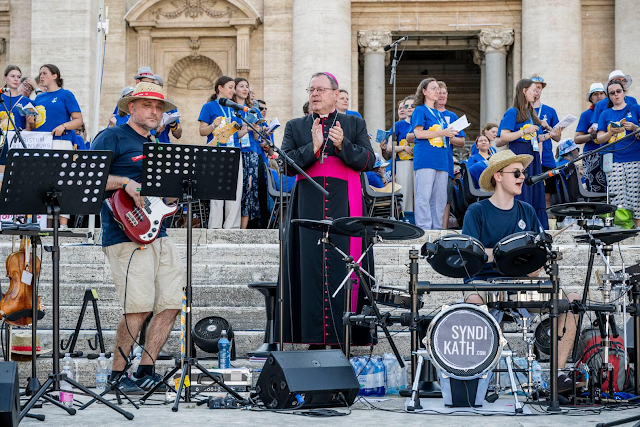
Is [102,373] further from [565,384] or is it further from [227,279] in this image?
[565,384]

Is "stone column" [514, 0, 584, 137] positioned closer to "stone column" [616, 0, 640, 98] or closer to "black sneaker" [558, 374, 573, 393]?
"stone column" [616, 0, 640, 98]

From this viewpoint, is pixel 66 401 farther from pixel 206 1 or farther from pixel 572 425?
pixel 206 1

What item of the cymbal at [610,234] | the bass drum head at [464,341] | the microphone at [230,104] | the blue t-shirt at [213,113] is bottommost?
the bass drum head at [464,341]

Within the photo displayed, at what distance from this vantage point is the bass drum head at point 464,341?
247 inches

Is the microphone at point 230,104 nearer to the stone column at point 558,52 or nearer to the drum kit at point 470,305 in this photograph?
the drum kit at point 470,305

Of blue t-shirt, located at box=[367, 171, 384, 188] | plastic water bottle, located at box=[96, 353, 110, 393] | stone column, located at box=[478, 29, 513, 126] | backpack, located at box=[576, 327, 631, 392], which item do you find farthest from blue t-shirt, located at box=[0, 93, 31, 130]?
stone column, located at box=[478, 29, 513, 126]

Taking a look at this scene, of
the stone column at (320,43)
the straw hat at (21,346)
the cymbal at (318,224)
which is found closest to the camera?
the cymbal at (318,224)

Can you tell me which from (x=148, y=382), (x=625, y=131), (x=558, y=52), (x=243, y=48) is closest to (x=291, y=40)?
(x=243, y=48)

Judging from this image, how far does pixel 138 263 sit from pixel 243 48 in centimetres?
1214

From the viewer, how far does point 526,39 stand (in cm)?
1789

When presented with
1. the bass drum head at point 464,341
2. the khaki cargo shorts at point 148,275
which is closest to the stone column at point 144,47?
the khaki cargo shorts at point 148,275

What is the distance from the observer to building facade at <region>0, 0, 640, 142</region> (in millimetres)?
17625

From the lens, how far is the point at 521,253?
638 centimetres

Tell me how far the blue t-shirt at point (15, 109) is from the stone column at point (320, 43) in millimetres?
6387
